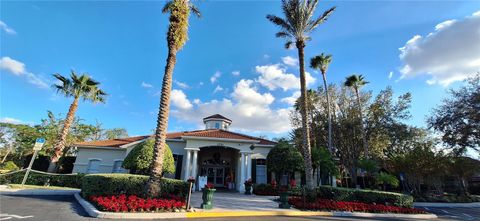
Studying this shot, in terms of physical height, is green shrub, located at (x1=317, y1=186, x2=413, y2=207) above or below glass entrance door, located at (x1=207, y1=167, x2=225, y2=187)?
below

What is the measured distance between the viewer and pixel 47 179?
16766 mm

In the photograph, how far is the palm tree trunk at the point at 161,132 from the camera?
10.6 m

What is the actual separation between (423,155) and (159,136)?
73.6 ft

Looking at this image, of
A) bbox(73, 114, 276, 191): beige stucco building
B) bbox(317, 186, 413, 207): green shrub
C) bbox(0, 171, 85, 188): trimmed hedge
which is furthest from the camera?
bbox(73, 114, 276, 191): beige stucco building

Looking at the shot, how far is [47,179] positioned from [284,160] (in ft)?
53.2

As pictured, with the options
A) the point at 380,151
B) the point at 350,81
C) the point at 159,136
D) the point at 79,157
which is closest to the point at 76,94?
the point at 79,157

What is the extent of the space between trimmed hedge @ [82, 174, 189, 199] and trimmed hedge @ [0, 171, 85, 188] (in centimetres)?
646

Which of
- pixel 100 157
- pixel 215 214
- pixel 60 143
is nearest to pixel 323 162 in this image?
pixel 215 214

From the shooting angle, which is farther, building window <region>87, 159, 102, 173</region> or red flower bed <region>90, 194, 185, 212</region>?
building window <region>87, 159, 102, 173</region>

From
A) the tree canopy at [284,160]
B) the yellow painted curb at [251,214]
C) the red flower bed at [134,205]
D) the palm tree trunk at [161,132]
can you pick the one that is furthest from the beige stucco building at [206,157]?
the red flower bed at [134,205]

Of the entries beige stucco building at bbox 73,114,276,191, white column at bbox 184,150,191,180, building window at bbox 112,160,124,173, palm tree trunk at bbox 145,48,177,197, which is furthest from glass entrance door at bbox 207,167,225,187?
palm tree trunk at bbox 145,48,177,197

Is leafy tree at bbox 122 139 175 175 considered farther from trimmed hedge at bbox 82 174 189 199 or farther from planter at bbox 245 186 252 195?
planter at bbox 245 186 252 195

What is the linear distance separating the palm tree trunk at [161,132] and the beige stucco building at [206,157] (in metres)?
8.83

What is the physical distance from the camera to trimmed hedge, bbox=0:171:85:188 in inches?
654
